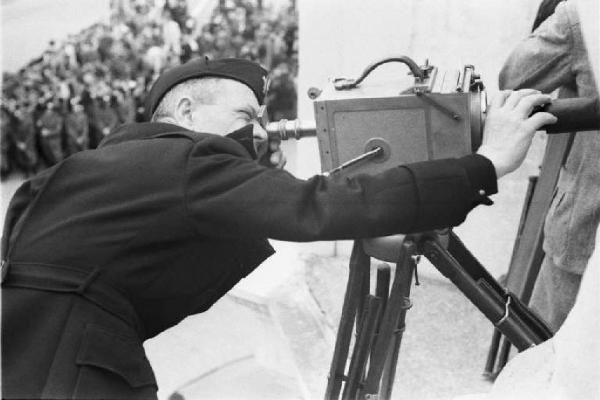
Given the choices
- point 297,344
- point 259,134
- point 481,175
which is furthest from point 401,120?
point 297,344

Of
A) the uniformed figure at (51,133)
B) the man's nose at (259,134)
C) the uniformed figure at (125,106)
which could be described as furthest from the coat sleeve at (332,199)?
the uniformed figure at (125,106)

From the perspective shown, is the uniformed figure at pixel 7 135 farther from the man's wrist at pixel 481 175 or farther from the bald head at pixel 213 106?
the man's wrist at pixel 481 175

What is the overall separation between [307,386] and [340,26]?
5.30 ft

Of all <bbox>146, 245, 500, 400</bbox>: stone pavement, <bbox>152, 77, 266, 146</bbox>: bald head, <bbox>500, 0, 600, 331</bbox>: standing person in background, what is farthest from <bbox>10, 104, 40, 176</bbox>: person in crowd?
<bbox>152, 77, 266, 146</bbox>: bald head

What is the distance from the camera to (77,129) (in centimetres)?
907

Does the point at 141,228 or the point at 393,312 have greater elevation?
the point at 141,228

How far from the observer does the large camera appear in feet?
4.80

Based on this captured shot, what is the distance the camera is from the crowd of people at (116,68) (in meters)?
9.12

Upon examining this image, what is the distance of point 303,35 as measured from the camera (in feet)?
12.6

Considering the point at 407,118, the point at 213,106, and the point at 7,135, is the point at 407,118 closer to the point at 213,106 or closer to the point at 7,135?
the point at 213,106

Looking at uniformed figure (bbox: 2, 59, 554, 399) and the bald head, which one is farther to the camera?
the bald head

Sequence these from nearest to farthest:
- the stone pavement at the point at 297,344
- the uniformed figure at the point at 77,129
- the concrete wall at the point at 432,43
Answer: the stone pavement at the point at 297,344
the concrete wall at the point at 432,43
the uniformed figure at the point at 77,129

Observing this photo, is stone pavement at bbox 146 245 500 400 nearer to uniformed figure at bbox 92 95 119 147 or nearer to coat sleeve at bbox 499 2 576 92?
coat sleeve at bbox 499 2 576 92

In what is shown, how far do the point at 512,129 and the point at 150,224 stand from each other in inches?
25.3
